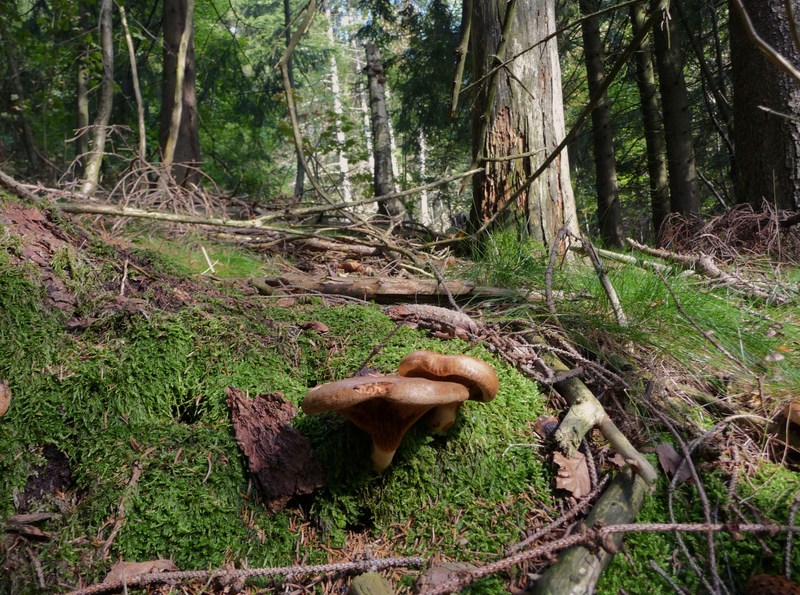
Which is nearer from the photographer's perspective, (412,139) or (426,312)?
(426,312)

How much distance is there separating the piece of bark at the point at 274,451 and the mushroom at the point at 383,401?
0.27m

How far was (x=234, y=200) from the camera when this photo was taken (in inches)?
235

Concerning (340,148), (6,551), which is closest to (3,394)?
(6,551)

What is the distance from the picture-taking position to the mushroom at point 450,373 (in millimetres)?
1757

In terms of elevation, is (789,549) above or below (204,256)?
below

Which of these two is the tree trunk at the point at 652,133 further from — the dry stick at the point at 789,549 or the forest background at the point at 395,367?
the dry stick at the point at 789,549

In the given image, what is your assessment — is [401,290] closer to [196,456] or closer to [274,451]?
[274,451]

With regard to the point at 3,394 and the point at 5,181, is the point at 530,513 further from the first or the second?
the point at 5,181

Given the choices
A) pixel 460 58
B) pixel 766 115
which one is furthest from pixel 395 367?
pixel 766 115

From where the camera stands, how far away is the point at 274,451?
190 centimetres

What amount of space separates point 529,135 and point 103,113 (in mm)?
4173

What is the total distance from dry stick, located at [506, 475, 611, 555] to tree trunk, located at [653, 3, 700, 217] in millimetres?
7167

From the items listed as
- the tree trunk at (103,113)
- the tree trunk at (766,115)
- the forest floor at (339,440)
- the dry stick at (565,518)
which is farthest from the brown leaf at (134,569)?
the tree trunk at (766,115)

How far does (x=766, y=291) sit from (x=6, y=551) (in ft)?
12.9
